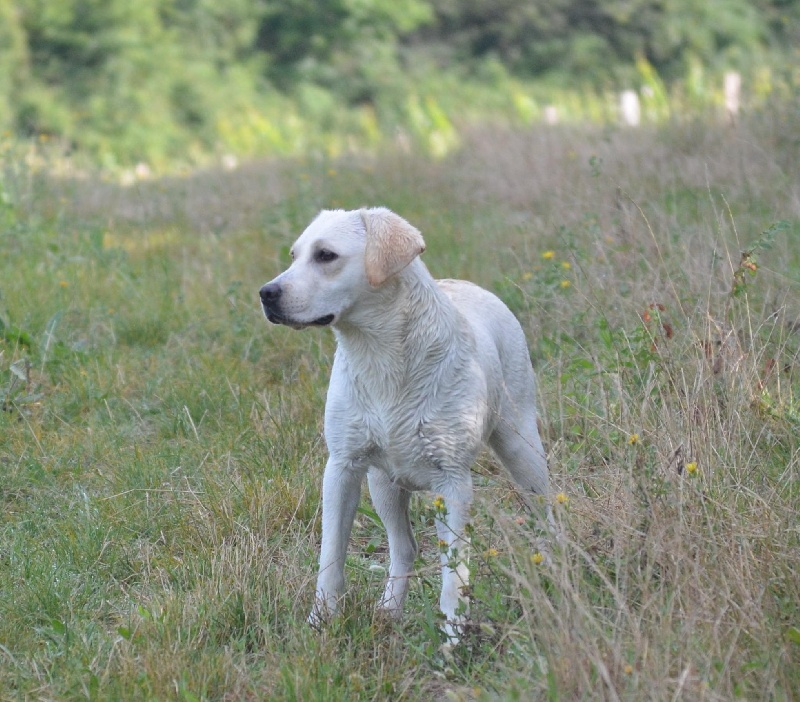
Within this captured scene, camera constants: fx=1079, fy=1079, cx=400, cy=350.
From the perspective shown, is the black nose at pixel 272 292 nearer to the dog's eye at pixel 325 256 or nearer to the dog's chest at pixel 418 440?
the dog's eye at pixel 325 256

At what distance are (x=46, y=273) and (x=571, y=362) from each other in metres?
3.93

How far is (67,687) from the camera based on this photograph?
3029 millimetres

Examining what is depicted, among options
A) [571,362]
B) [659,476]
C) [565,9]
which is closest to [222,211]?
[571,362]

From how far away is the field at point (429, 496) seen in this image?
2943mm

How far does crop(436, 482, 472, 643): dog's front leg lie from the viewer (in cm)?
320

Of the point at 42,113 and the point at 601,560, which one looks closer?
the point at 601,560

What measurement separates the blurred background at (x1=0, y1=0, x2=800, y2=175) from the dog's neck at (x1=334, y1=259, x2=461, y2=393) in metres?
13.8

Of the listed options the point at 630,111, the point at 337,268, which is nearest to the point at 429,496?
the point at 337,268

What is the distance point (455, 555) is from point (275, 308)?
3.35 ft

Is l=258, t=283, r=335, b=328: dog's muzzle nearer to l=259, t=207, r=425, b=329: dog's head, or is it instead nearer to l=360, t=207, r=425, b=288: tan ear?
l=259, t=207, r=425, b=329: dog's head

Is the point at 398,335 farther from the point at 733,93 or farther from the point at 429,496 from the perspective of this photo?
the point at 733,93

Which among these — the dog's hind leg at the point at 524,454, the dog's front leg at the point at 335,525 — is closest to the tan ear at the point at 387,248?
the dog's front leg at the point at 335,525

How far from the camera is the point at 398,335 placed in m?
3.65

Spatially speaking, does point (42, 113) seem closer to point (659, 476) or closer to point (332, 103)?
point (332, 103)
